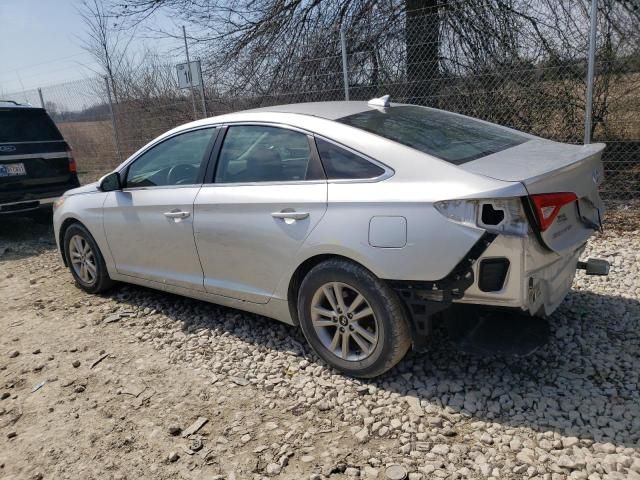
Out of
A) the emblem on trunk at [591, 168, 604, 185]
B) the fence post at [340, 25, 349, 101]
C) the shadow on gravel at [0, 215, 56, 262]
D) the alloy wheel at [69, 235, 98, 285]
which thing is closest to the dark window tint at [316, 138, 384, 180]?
the emblem on trunk at [591, 168, 604, 185]

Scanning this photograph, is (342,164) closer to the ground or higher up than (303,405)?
higher up

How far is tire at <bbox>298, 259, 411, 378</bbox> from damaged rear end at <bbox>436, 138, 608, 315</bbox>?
1.45 feet

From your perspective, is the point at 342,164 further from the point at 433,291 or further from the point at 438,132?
the point at 433,291

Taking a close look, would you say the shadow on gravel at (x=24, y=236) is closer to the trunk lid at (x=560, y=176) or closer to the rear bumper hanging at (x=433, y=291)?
the rear bumper hanging at (x=433, y=291)

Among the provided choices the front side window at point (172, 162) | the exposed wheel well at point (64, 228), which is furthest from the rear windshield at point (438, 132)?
the exposed wheel well at point (64, 228)

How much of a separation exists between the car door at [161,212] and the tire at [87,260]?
0.33 meters

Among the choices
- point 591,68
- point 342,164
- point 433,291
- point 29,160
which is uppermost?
point 591,68

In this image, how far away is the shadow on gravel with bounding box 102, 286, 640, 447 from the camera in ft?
8.71

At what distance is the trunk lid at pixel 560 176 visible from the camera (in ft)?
8.55

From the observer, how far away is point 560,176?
8.89 feet

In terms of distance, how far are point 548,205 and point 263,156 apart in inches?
72.1

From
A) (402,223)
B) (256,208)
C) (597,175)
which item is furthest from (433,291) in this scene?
Result: (597,175)

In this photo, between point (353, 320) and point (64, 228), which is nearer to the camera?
point (353, 320)

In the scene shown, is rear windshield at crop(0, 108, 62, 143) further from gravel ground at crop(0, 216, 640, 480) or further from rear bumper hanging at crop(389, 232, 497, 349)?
rear bumper hanging at crop(389, 232, 497, 349)
